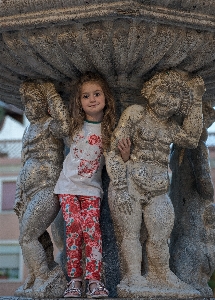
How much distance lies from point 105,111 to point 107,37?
639 mm

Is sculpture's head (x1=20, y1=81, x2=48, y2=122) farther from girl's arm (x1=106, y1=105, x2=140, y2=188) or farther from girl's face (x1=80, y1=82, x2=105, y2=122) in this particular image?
girl's arm (x1=106, y1=105, x2=140, y2=188)

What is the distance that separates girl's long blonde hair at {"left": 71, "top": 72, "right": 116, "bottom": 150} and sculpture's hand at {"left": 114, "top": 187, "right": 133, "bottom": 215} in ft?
1.14

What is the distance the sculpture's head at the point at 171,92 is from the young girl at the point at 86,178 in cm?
29

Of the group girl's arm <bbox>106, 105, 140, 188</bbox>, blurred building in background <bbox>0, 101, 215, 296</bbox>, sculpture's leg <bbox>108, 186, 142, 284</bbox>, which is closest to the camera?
sculpture's leg <bbox>108, 186, 142, 284</bbox>

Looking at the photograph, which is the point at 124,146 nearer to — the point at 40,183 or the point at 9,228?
the point at 40,183

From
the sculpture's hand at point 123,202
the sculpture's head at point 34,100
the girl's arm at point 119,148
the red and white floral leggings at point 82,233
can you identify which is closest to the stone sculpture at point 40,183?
the sculpture's head at point 34,100

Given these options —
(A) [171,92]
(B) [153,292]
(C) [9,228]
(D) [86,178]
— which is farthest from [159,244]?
(C) [9,228]

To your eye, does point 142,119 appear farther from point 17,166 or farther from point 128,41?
point 17,166

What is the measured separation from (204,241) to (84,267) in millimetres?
900

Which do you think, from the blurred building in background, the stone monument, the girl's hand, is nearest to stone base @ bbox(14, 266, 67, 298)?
the stone monument

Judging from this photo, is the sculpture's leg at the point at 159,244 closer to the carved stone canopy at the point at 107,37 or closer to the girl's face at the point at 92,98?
the girl's face at the point at 92,98

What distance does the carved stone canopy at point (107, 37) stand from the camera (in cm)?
339

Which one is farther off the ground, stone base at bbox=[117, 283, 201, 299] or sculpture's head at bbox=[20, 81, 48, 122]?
sculpture's head at bbox=[20, 81, 48, 122]

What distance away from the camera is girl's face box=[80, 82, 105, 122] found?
155 inches
